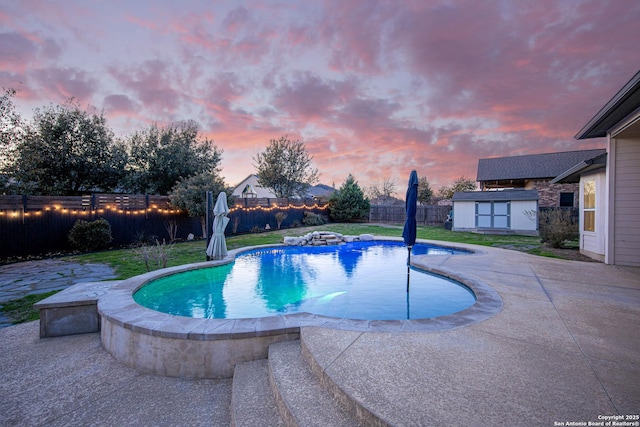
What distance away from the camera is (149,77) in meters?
10.8

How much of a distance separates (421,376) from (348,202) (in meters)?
21.4

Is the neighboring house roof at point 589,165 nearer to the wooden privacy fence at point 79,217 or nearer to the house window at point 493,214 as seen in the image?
the house window at point 493,214

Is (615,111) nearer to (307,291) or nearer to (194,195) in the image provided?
(307,291)

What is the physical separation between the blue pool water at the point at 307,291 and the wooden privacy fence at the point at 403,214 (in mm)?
14477

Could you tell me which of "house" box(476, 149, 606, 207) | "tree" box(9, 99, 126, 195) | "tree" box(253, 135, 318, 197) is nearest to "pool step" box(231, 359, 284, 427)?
"tree" box(9, 99, 126, 195)

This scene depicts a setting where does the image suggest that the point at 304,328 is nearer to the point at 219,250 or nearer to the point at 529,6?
the point at 219,250

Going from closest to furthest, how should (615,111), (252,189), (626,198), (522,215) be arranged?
1. (615,111)
2. (626,198)
3. (522,215)
4. (252,189)

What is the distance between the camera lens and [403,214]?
79.0 ft

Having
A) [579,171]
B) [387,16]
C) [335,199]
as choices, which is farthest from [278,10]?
[335,199]

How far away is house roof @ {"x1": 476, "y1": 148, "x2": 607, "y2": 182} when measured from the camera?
2281 cm

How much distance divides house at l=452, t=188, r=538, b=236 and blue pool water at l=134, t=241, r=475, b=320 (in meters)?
10.8

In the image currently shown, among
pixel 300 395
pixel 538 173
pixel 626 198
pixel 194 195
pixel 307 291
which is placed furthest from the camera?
pixel 538 173

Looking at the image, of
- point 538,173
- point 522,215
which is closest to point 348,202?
point 522,215

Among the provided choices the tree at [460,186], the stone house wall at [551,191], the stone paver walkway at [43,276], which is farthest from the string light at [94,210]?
the tree at [460,186]
